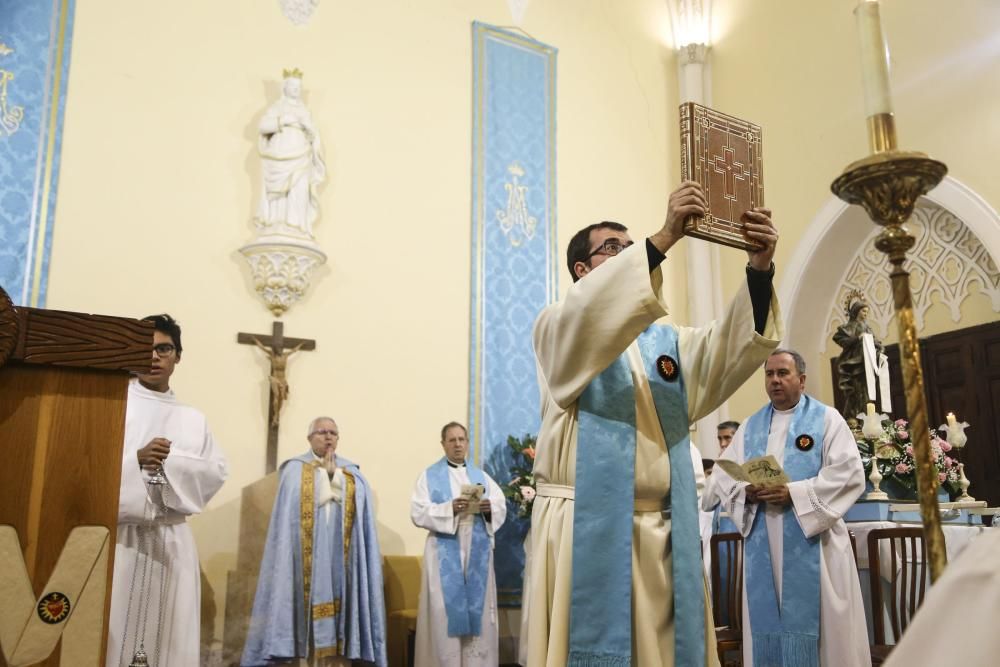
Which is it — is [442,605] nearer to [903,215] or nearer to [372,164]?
[372,164]

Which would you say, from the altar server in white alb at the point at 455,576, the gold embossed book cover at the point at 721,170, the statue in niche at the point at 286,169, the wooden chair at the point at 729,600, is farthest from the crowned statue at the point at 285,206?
the gold embossed book cover at the point at 721,170

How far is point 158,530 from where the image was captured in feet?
15.3

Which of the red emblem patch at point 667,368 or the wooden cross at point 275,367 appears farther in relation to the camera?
the wooden cross at point 275,367

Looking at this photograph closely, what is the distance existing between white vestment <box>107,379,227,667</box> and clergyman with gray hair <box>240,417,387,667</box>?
7.63ft

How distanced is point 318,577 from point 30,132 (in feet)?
13.8

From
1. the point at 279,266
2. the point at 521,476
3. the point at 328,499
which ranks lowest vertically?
the point at 328,499

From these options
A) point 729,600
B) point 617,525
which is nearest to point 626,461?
point 617,525

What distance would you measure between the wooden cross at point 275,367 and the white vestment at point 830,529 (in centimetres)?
406

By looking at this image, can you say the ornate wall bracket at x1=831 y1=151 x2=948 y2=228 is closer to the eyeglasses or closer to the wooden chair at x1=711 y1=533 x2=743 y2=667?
the eyeglasses

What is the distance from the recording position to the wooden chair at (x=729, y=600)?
537 centimetres

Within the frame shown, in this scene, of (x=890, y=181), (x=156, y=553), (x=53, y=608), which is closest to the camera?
(x=890, y=181)

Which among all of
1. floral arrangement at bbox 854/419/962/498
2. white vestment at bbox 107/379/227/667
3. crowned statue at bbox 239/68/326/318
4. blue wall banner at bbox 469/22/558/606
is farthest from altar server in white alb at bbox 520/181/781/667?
blue wall banner at bbox 469/22/558/606

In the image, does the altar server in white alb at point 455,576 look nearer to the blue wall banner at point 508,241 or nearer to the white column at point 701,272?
the blue wall banner at point 508,241

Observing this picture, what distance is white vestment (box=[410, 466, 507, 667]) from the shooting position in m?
7.57
